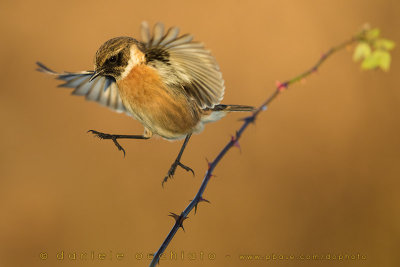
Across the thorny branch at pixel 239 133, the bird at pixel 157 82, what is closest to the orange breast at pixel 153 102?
the bird at pixel 157 82

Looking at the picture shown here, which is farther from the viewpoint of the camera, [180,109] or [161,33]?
[180,109]

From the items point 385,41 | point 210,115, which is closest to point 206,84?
point 210,115

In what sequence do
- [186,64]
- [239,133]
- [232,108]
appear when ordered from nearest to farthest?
[239,133]
[186,64]
[232,108]

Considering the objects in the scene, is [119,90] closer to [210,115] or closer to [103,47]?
[103,47]

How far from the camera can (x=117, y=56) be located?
722 mm

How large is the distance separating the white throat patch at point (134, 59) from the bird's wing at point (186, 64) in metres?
0.02

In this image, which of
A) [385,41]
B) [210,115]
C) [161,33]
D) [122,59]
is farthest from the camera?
[210,115]

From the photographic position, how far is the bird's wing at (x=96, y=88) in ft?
2.47

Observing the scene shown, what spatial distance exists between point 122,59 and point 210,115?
235 millimetres

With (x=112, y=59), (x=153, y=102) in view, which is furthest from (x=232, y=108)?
(x=112, y=59)

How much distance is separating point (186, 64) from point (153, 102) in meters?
0.12

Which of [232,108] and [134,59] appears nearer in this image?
[134,59]

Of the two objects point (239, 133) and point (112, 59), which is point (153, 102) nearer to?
point (112, 59)

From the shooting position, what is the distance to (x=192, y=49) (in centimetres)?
67
